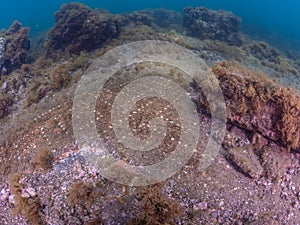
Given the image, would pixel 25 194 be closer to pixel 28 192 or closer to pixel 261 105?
pixel 28 192

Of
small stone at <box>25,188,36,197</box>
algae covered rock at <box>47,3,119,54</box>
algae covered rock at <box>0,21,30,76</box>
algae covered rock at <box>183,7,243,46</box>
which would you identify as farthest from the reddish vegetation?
algae covered rock at <box>183,7,243,46</box>

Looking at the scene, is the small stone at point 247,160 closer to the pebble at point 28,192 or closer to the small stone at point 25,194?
the pebble at point 28,192

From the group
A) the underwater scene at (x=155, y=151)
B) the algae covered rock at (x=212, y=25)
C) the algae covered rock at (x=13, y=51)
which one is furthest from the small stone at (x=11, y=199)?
the algae covered rock at (x=212, y=25)

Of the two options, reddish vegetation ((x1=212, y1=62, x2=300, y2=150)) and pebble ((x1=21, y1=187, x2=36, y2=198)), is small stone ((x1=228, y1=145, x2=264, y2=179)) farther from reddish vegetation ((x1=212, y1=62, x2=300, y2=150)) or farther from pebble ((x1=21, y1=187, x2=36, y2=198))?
pebble ((x1=21, y1=187, x2=36, y2=198))

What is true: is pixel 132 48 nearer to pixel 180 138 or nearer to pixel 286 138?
pixel 180 138

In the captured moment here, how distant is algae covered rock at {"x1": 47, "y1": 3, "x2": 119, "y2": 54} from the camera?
663 inches

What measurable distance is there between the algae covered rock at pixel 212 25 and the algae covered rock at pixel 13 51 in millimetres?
15845

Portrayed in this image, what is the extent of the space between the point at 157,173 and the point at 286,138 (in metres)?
3.86

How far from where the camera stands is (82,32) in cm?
1717

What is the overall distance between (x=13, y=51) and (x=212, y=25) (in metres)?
18.8

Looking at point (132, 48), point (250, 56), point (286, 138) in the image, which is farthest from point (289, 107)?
point (250, 56)

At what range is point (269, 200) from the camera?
275 inches

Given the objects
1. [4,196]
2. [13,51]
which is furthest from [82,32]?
[4,196]

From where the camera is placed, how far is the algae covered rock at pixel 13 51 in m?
17.5
